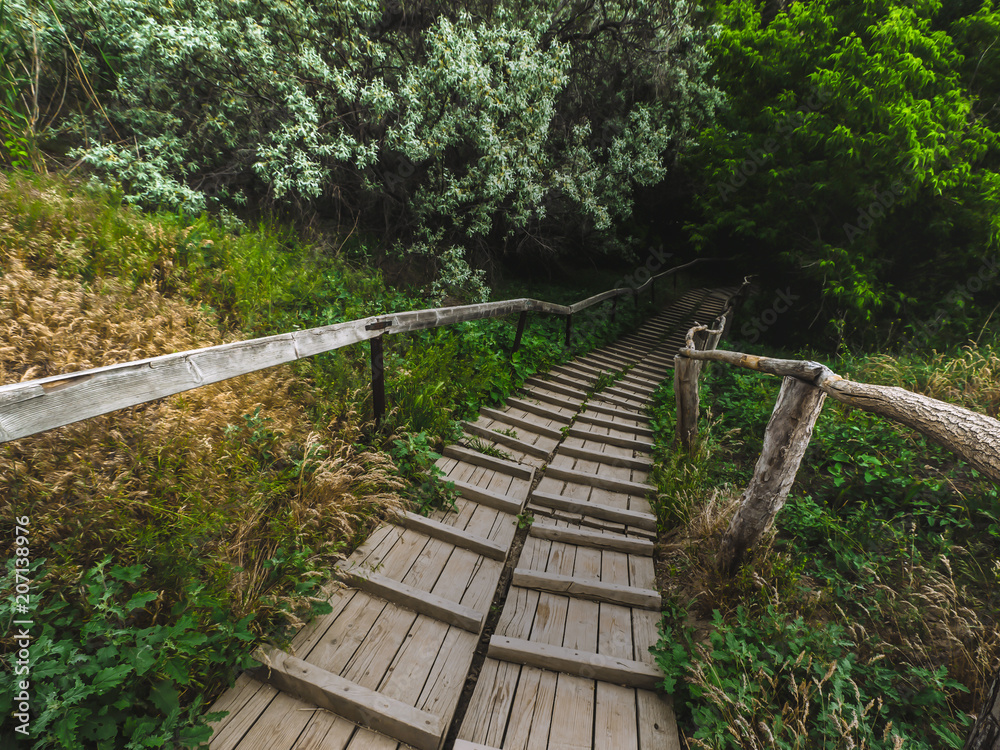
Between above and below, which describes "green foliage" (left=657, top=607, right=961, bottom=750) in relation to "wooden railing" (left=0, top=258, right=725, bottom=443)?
below

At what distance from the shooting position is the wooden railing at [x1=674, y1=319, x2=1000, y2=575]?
147 cm

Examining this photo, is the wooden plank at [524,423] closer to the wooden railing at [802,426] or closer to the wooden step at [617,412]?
the wooden step at [617,412]

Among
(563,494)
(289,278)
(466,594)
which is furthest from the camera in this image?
(289,278)

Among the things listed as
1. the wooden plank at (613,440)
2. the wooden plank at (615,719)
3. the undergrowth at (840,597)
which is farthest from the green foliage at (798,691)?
the wooden plank at (613,440)

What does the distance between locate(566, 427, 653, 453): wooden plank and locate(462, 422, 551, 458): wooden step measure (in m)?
0.71

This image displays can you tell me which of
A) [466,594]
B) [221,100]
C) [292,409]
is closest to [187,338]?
[292,409]

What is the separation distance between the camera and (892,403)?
1857mm

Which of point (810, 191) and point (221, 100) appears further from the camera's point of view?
point (810, 191)

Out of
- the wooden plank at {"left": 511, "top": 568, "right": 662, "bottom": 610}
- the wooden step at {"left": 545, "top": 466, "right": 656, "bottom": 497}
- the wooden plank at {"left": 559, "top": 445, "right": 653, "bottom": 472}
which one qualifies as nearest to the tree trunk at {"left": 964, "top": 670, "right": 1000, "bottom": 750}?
the wooden plank at {"left": 511, "top": 568, "right": 662, "bottom": 610}

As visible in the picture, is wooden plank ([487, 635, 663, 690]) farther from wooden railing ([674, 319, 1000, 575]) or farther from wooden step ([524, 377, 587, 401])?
wooden step ([524, 377, 587, 401])

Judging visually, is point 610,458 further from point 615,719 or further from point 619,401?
point 615,719

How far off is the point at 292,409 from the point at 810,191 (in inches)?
441

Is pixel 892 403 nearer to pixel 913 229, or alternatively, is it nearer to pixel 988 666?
pixel 988 666

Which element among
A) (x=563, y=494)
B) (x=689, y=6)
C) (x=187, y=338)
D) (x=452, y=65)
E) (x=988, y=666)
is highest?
(x=689, y=6)
